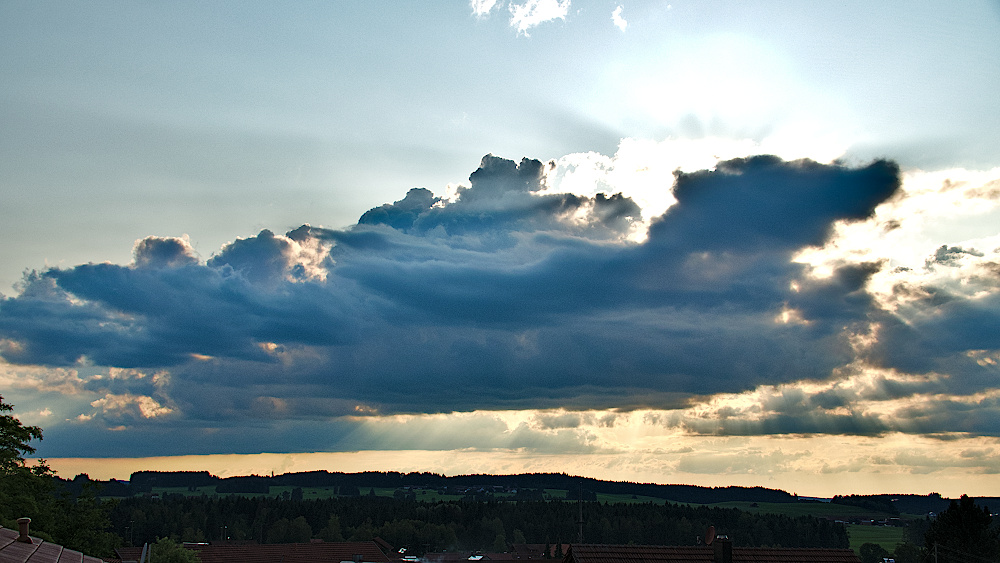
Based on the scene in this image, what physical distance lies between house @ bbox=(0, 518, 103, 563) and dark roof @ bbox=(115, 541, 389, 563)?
63.7m

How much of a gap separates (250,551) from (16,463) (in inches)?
1230

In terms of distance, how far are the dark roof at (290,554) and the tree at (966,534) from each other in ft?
193

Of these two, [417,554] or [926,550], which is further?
[417,554]

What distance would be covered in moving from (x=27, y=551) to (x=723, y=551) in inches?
1294

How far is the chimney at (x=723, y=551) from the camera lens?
137ft

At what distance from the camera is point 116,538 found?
77688 mm

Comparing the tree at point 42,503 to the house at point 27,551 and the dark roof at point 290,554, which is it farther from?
the house at point 27,551

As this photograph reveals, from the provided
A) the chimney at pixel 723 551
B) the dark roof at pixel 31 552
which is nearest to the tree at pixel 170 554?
the chimney at pixel 723 551

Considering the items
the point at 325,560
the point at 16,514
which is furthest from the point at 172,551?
the point at 325,560

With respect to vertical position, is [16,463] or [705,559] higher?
[16,463]

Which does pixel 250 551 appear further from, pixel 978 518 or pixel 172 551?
pixel 978 518

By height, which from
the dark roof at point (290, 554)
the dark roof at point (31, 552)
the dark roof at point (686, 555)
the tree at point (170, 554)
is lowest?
the dark roof at point (290, 554)

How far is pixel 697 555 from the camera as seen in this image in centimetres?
4300

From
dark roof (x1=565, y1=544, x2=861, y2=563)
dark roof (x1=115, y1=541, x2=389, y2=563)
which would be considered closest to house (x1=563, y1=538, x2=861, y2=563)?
dark roof (x1=565, y1=544, x2=861, y2=563)
